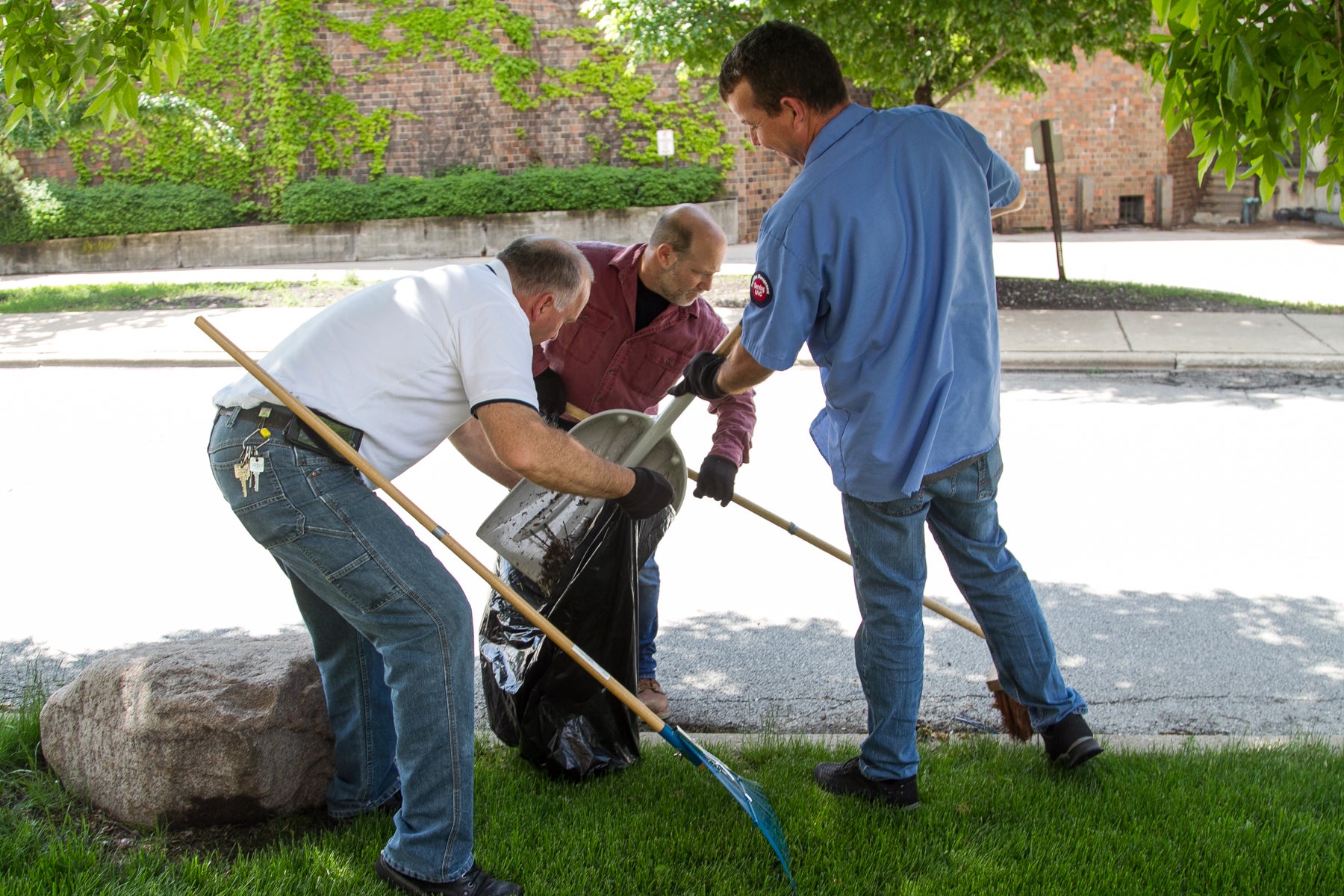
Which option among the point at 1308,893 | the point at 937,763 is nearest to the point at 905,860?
the point at 937,763

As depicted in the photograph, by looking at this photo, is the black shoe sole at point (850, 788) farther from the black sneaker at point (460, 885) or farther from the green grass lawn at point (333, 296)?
the green grass lawn at point (333, 296)

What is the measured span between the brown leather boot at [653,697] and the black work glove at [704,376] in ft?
3.88

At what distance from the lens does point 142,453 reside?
800 centimetres

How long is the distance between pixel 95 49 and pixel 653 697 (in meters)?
2.79

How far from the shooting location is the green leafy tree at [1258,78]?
2684 millimetres

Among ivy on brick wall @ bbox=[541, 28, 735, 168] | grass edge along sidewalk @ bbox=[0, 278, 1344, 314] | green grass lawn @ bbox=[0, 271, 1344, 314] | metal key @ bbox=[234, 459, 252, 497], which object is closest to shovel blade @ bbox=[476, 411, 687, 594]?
metal key @ bbox=[234, 459, 252, 497]

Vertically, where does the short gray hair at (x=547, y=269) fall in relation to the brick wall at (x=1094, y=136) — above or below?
below

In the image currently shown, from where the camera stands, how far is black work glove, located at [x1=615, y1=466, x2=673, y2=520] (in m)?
3.01

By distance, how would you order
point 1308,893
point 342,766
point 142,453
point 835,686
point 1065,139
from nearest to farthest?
point 1308,893 < point 342,766 < point 835,686 < point 142,453 < point 1065,139

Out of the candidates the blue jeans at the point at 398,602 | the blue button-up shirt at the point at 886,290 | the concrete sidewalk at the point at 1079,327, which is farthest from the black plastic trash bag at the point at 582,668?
the concrete sidewalk at the point at 1079,327

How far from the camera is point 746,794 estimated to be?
9.83 feet

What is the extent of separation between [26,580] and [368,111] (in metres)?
18.2

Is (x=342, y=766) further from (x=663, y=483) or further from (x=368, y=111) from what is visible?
(x=368, y=111)

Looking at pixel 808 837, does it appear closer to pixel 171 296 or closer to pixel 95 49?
pixel 95 49
